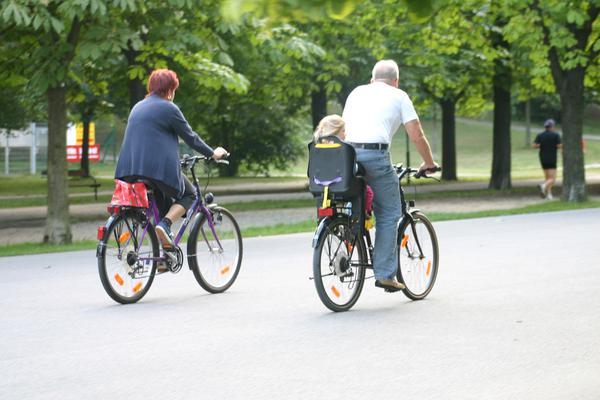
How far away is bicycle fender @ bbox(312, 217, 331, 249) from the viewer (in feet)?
27.6

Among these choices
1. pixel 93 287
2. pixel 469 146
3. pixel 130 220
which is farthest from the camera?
pixel 469 146

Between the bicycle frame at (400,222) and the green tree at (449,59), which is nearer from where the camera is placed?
the bicycle frame at (400,222)

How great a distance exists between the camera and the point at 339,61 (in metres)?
30.8

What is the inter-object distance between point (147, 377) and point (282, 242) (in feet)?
30.7

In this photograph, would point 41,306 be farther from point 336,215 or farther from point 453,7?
point 453,7

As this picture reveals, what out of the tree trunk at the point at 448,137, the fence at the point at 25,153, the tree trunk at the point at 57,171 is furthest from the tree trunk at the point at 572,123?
the fence at the point at 25,153

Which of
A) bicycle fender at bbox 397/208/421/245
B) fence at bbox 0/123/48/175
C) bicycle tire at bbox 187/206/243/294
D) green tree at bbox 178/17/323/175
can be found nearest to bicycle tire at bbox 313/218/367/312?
bicycle fender at bbox 397/208/421/245

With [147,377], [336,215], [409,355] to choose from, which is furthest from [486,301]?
[147,377]

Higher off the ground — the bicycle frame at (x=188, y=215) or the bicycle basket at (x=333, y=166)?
the bicycle basket at (x=333, y=166)

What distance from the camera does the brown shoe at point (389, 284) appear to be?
8.88m

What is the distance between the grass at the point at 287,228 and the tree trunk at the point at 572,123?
0.77m

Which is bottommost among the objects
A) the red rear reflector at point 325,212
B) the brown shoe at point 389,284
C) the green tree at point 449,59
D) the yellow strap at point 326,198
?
the brown shoe at point 389,284

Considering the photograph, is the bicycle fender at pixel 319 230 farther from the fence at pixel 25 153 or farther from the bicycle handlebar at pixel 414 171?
the fence at pixel 25 153

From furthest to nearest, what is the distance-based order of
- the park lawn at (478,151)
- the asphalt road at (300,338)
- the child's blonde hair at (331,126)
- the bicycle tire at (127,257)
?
1. the park lawn at (478,151)
2. the bicycle tire at (127,257)
3. the child's blonde hair at (331,126)
4. the asphalt road at (300,338)
